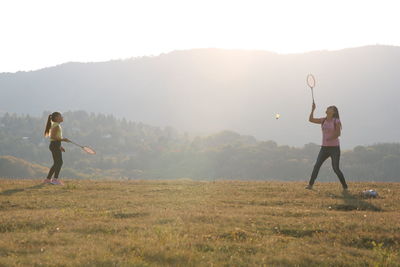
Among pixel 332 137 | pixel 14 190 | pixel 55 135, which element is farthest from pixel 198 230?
pixel 55 135

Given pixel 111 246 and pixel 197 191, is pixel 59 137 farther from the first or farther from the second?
A: pixel 111 246

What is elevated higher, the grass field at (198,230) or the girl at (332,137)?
the girl at (332,137)

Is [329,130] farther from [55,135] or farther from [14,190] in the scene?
[14,190]

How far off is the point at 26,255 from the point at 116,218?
410 cm

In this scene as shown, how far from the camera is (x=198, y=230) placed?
11203 millimetres

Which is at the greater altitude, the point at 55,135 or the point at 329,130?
the point at 329,130

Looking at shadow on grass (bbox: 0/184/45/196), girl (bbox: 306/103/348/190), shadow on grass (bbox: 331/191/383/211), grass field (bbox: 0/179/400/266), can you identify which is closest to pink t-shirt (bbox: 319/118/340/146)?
girl (bbox: 306/103/348/190)

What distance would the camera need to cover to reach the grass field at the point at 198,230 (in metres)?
9.04

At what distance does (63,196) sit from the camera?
56.9 ft

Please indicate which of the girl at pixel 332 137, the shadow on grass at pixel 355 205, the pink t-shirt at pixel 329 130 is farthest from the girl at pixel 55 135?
the shadow on grass at pixel 355 205

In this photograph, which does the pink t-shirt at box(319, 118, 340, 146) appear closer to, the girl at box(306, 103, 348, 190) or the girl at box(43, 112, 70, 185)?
the girl at box(306, 103, 348, 190)

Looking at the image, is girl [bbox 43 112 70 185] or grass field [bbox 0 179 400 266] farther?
girl [bbox 43 112 70 185]

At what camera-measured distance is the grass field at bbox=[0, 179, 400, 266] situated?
904 centimetres

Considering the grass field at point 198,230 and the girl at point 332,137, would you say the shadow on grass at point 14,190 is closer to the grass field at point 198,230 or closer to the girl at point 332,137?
the grass field at point 198,230
